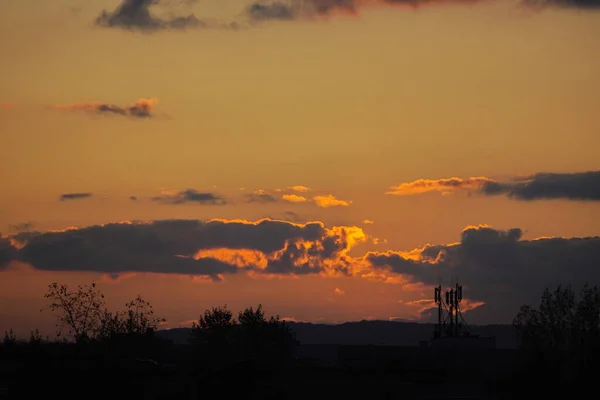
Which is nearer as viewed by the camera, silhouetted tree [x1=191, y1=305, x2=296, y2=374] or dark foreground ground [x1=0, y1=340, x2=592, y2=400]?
dark foreground ground [x1=0, y1=340, x2=592, y2=400]

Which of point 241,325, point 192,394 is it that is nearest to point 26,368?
point 192,394

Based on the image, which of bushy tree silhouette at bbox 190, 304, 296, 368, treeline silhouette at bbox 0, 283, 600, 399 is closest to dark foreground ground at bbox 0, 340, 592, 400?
treeline silhouette at bbox 0, 283, 600, 399

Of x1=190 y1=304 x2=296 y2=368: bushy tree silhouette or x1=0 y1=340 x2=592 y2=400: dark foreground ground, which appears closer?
x1=0 y1=340 x2=592 y2=400: dark foreground ground

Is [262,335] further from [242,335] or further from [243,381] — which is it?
[243,381]

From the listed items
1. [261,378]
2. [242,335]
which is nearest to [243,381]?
[261,378]

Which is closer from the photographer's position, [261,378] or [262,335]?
[261,378]

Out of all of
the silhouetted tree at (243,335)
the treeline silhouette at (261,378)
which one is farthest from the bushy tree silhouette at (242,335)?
the treeline silhouette at (261,378)

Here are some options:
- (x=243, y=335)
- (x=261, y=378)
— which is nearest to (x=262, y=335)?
(x=243, y=335)

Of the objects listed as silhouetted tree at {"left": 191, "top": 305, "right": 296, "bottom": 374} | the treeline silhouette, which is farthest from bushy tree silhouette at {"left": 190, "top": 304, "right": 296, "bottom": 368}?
the treeline silhouette

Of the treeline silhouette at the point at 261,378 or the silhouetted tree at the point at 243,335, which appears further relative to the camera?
the silhouetted tree at the point at 243,335

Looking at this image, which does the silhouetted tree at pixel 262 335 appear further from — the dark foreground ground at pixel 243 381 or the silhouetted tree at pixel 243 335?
the dark foreground ground at pixel 243 381

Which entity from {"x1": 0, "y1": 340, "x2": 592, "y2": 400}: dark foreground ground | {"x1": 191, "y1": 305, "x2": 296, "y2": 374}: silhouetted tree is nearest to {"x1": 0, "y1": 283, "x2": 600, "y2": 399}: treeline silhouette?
{"x1": 0, "y1": 340, "x2": 592, "y2": 400}: dark foreground ground

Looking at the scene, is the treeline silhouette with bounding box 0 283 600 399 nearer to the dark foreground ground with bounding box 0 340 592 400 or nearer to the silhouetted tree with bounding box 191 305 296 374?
the dark foreground ground with bounding box 0 340 592 400

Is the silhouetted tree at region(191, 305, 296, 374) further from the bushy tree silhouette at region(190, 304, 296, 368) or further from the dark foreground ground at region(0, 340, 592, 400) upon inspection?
the dark foreground ground at region(0, 340, 592, 400)
